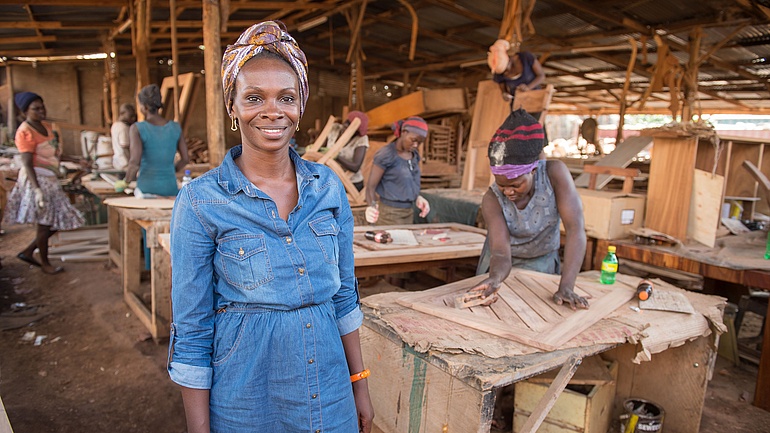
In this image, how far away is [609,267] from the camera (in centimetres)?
284

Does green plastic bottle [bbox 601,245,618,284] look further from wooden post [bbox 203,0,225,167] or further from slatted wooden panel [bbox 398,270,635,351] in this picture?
wooden post [bbox 203,0,225,167]

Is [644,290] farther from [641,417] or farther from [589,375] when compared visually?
[641,417]

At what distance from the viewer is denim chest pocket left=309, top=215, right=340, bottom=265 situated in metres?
1.42

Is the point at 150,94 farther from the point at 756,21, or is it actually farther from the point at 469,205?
the point at 756,21

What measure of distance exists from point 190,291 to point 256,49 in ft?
2.24

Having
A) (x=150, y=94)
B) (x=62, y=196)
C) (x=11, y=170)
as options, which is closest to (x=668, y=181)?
(x=150, y=94)

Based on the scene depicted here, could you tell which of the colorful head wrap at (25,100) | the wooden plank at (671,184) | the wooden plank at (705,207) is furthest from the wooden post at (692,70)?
the colorful head wrap at (25,100)

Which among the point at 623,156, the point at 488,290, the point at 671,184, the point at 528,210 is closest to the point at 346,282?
the point at 488,290

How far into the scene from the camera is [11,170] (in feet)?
29.3

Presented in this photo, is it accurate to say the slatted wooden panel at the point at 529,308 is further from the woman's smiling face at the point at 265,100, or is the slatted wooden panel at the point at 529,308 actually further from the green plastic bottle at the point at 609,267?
the woman's smiling face at the point at 265,100

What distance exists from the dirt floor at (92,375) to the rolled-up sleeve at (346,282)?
202 centimetres

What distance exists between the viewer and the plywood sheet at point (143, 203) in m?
4.44

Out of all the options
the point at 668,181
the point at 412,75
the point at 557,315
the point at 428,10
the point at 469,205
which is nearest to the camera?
the point at 557,315

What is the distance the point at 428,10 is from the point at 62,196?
6569 mm
